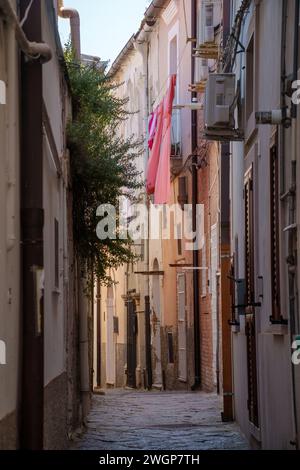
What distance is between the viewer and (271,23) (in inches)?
403

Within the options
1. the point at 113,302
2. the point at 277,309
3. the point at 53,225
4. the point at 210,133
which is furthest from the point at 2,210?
the point at 113,302

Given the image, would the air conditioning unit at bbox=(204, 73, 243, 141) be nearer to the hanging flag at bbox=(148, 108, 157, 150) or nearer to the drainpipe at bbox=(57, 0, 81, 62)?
the drainpipe at bbox=(57, 0, 81, 62)

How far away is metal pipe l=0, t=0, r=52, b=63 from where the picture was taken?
7.15 meters

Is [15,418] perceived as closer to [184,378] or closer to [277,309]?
[277,309]

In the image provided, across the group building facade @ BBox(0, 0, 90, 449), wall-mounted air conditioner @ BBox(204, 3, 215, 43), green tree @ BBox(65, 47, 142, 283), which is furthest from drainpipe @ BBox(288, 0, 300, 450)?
wall-mounted air conditioner @ BBox(204, 3, 215, 43)

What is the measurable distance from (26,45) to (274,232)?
10.1 ft

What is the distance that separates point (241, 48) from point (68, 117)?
2.48 metres

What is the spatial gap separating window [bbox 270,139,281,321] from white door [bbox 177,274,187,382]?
1430 centimetres

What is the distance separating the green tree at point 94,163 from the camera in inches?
579

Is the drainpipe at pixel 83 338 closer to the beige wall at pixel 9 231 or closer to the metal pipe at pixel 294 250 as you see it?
the metal pipe at pixel 294 250

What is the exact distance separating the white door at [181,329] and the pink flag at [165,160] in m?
3.50

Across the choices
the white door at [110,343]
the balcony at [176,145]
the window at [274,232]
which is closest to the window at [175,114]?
the balcony at [176,145]

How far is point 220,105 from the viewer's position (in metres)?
12.6

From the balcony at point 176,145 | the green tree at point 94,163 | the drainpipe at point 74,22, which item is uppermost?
the drainpipe at point 74,22
